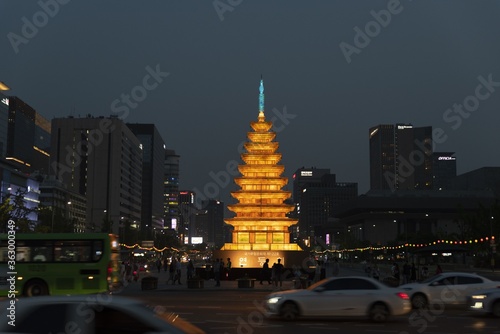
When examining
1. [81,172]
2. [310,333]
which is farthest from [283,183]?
[81,172]

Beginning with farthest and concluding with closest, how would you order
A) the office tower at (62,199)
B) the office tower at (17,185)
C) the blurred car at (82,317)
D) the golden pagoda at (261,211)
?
the office tower at (62,199) → the office tower at (17,185) → the golden pagoda at (261,211) → the blurred car at (82,317)

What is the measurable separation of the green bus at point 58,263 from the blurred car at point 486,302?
51.7 feet

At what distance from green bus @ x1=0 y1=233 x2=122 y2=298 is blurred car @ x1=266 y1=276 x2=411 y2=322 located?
1151 cm

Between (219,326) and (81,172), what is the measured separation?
161 m

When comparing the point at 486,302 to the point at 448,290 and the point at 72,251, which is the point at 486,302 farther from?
the point at 72,251

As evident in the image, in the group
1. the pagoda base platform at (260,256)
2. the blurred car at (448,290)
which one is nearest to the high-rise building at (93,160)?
the pagoda base platform at (260,256)

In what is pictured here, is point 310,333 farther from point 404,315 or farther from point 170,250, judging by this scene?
point 170,250

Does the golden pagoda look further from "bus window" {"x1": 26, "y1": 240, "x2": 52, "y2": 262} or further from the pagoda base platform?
"bus window" {"x1": 26, "y1": 240, "x2": 52, "y2": 262}

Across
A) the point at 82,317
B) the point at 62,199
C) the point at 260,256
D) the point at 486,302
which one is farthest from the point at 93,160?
the point at 82,317

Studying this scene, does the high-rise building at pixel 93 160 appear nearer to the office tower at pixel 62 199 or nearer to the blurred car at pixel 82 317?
the office tower at pixel 62 199

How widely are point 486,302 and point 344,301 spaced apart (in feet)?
17.9

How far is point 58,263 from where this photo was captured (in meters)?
27.9

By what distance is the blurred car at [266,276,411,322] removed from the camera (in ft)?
61.9

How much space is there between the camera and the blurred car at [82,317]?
28.0 feet
